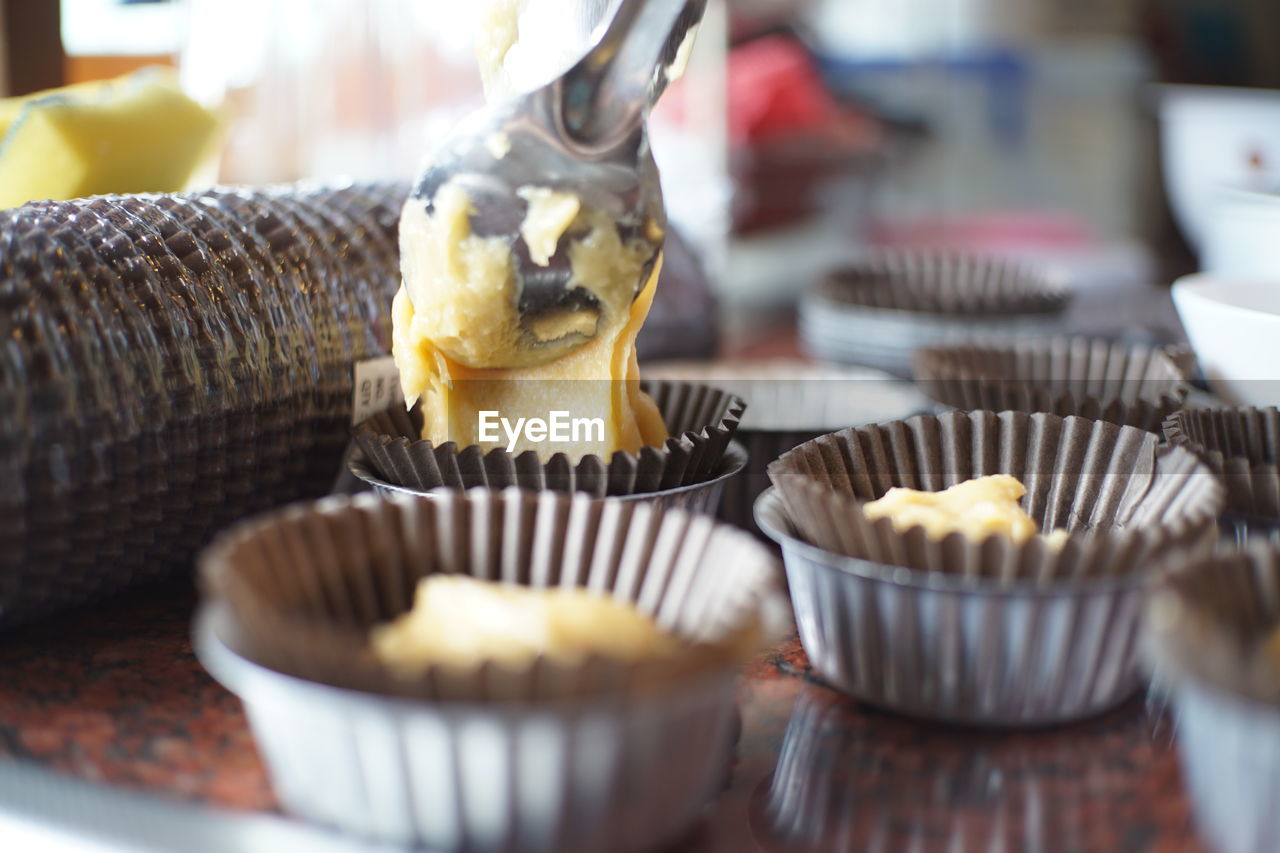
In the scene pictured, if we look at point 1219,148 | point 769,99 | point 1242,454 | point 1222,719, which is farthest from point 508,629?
point 769,99

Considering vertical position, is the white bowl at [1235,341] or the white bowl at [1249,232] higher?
the white bowl at [1249,232]

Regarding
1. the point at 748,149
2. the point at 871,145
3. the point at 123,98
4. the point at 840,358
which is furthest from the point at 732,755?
the point at 871,145

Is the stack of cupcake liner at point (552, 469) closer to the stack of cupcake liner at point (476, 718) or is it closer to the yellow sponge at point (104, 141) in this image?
the stack of cupcake liner at point (476, 718)

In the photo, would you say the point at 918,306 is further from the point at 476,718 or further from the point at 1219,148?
the point at 476,718

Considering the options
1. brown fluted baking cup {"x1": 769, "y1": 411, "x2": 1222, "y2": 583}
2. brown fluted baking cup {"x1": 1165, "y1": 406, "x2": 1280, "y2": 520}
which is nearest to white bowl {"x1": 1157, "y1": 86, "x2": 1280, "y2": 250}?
brown fluted baking cup {"x1": 1165, "y1": 406, "x2": 1280, "y2": 520}

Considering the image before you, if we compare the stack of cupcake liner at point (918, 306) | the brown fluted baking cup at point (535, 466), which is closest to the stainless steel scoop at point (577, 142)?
the brown fluted baking cup at point (535, 466)

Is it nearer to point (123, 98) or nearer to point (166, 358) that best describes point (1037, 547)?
point (166, 358)

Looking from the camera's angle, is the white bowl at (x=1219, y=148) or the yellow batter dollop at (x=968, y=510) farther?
the white bowl at (x=1219, y=148)

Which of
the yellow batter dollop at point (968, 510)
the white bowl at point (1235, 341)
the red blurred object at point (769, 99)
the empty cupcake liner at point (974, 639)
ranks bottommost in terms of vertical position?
the empty cupcake liner at point (974, 639)
